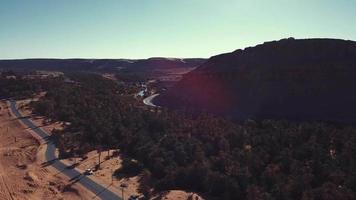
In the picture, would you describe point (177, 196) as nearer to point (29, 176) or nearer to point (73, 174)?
point (73, 174)

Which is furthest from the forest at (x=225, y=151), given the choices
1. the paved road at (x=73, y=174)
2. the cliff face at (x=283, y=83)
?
the cliff face at (x=283, y=83)

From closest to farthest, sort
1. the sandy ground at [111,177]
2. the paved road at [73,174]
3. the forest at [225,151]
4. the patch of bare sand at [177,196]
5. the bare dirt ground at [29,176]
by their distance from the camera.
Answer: the forest at [225,151] < the patch of bare sand at [177,196] < the sandy ground at [111,177] < the paved road at [73,174] < the bare dirt ground at [29,176]

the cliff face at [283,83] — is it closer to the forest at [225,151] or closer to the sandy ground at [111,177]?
the forest at [225,151]

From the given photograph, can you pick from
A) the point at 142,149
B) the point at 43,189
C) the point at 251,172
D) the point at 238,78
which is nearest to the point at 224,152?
the point at 251,172

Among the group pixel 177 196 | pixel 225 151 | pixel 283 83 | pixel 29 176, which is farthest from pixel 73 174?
pixel 283 83

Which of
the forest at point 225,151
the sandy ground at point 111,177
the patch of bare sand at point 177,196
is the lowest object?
the sandy ground at point 111,177

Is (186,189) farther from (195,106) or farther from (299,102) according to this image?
(195,106)

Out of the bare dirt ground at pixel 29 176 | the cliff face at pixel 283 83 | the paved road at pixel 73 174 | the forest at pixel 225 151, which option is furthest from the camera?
the cliff face at pixel 283 83
